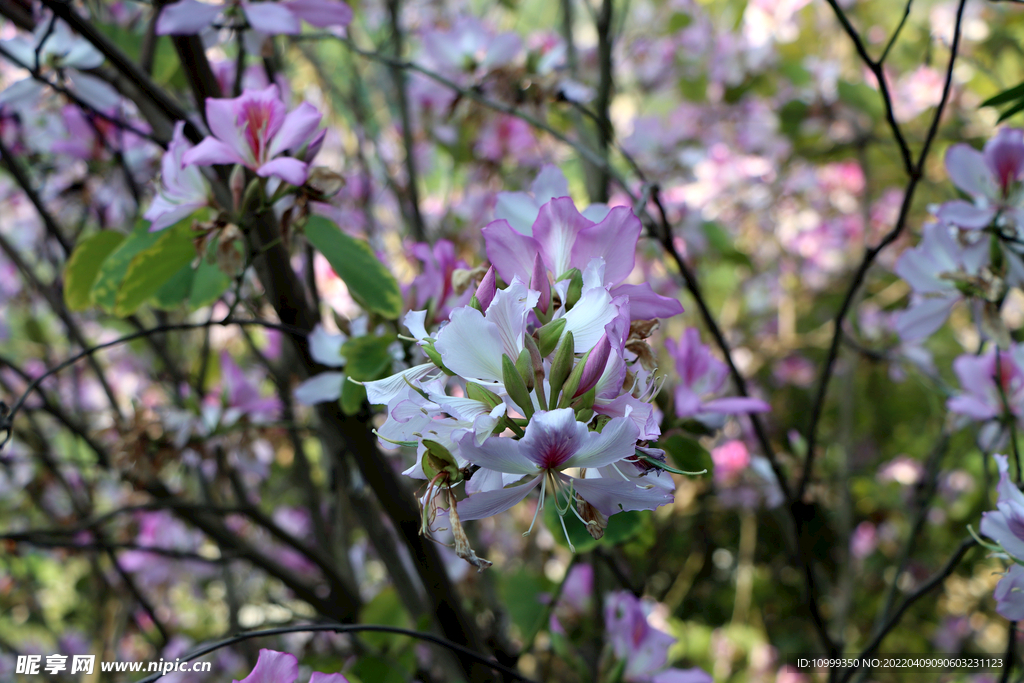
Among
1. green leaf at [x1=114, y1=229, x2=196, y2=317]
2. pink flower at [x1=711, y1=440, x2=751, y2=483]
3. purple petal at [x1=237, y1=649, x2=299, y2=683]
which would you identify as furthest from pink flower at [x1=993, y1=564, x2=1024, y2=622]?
pink flower at [x1=711, y1=440, x2=751, y2=483]

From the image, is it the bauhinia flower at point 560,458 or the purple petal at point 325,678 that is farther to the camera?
the purple petal at point 325,678

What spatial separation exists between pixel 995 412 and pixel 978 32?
1.78 meters

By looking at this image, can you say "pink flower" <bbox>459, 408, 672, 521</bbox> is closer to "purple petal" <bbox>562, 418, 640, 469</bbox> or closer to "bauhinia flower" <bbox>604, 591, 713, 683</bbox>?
"purple petal" <bbox>562, 418, 640, 469</bbox>

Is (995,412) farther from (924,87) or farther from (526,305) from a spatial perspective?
(924,87)

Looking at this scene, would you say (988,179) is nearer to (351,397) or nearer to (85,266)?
(351,397)

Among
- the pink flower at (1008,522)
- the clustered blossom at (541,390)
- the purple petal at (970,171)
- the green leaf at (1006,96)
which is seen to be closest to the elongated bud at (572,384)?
the clustered blossom at (541,390)

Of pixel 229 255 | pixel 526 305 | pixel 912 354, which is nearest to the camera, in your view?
pixel 526 305

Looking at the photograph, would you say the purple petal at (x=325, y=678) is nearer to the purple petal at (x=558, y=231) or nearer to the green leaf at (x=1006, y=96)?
the purple petal at (x=558, y=231)

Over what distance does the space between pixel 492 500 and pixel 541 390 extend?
7cm

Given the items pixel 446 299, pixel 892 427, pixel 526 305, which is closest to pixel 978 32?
pixel 892 427

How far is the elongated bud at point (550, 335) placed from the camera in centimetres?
39

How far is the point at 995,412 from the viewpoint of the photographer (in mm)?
818

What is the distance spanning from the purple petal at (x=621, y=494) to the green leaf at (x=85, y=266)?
66 cm

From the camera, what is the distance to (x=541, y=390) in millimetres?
389
